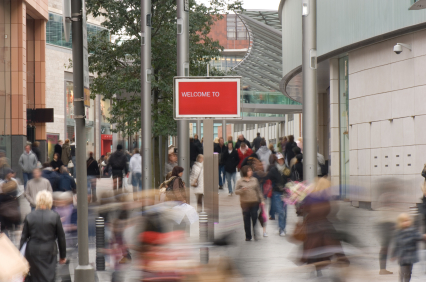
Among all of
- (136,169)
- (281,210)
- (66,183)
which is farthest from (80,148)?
(136,169)

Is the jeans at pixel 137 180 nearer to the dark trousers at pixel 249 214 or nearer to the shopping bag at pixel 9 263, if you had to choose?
the dark trousers at pixel 249 214

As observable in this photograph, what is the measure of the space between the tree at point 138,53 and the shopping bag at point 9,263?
66.4 ft

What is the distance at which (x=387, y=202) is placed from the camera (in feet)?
25.6

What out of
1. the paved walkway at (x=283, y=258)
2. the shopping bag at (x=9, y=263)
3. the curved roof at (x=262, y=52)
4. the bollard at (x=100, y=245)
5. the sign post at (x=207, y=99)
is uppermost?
the curved roof at (x=262, y=52)

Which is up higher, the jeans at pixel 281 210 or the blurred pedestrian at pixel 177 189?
the blurred pedestrian at pixel 177 189

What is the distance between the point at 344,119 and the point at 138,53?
360 inches

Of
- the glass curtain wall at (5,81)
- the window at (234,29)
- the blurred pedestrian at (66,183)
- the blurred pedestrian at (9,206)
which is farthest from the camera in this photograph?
the window at (234,29)

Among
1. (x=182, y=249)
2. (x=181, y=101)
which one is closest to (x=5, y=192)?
(x=181, y=101)

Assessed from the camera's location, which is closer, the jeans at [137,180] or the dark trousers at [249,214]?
the dark trousers at [249,214]

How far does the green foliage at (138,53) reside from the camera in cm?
2539

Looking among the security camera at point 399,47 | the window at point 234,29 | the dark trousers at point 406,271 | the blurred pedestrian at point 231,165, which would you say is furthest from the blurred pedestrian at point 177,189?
the window at point 234,29

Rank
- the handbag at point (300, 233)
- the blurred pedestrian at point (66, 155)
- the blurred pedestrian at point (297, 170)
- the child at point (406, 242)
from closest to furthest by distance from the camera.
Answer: the child at point (406, 242) < the handbag at point (300, 233) < the blurred pedestrian at point (297, 170) < the blurred pedestrian at point (66, 155)

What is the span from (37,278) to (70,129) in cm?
4341

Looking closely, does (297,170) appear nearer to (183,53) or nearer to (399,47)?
(399,47)
